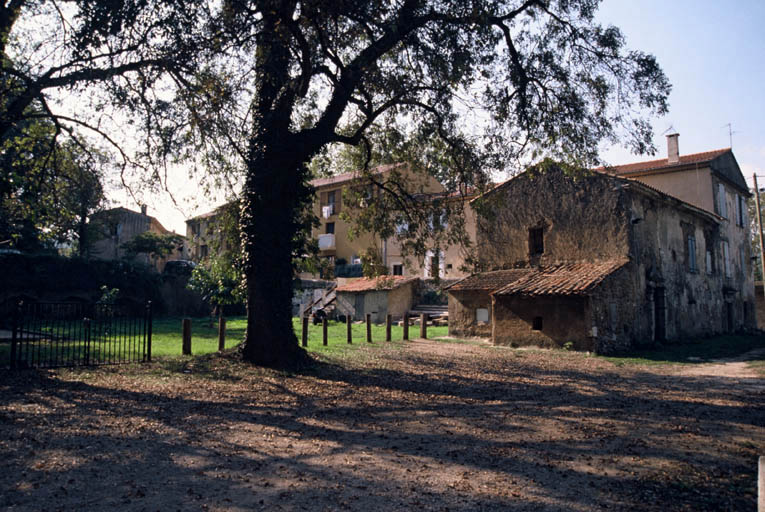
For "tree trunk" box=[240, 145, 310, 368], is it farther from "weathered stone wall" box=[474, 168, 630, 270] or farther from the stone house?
"weathered stone wall" box=[474, 168, 630, 270]

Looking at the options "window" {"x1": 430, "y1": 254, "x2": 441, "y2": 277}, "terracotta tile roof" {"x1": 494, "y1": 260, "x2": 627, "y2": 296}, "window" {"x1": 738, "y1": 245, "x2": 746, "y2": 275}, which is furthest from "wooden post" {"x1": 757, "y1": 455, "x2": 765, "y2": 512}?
"window" {"x1": 738, "y1": 245, "x2": 746, "y2": 275}


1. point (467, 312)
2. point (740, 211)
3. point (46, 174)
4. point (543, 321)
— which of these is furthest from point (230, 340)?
point (740, 211)

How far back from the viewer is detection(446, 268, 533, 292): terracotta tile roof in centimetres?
1986

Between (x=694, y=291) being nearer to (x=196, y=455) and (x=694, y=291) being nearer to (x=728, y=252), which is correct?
(x=728, y=252)

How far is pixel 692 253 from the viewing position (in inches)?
901

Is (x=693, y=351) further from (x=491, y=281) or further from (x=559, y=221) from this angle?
(x=491, y=281)

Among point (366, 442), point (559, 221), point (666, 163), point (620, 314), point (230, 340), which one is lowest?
point (366, 442)

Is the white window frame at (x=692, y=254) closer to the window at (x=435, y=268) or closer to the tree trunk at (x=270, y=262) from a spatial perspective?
the window at (x=435, y=268)

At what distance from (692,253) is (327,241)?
27307 millimetres

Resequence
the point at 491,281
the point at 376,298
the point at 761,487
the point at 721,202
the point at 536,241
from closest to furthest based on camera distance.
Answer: the point at 761,487 < the point at 491,281 < the point at 536,241 < the point at 721,202 < the point at 376,298

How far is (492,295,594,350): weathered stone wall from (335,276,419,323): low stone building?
1129 centimetres

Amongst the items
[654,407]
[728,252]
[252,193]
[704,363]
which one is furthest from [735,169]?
[252,193]

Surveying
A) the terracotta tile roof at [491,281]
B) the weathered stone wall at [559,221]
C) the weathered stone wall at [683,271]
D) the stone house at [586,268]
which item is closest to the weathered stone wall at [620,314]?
the stone house at [586,268]

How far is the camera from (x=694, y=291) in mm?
22828
